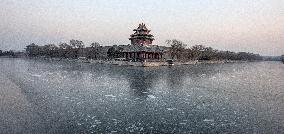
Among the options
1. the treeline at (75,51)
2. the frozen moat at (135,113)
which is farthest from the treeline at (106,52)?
the frozen moat at (135,113)

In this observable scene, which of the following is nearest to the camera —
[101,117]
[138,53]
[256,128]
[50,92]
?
[256,128]

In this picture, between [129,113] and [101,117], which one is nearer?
[101,117]

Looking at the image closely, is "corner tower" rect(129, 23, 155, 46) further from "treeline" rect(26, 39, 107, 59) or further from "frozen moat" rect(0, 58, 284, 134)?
"frozen moat" rect(0, 58, 284, 134)

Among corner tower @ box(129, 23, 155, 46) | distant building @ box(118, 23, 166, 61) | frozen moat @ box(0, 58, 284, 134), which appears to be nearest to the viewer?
frozen moat @ box(0, 58, 284, 134)

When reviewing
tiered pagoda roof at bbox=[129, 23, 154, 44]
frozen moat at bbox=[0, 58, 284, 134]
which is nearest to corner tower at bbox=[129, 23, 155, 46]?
tiered pagoda roof at bbox=[129, 23, 154, 44]

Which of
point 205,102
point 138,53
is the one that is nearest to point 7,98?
point 205,102

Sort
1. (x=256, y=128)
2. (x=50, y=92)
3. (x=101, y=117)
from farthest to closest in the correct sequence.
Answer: (x=50, y=92) → (x=101, y=117) → (x=256, y=128)

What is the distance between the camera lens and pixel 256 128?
13719 millimetres

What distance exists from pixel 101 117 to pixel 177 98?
27.6 ft

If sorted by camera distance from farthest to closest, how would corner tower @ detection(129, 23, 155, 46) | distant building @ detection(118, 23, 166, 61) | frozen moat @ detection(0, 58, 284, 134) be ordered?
corner tower @ detection(129, 23, 155, 46), distant building @ detection(118, 23, 166, 61), frozen moat @ detection(0, 58, 284, 134)

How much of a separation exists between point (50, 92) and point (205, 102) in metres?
12.9

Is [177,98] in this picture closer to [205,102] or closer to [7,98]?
[205,102]

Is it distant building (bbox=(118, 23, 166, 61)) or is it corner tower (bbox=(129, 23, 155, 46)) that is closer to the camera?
distant building (bbox=(118, 23, 166, 61))

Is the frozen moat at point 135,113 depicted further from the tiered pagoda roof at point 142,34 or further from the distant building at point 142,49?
the tiered pagoda roof at point 142,34
